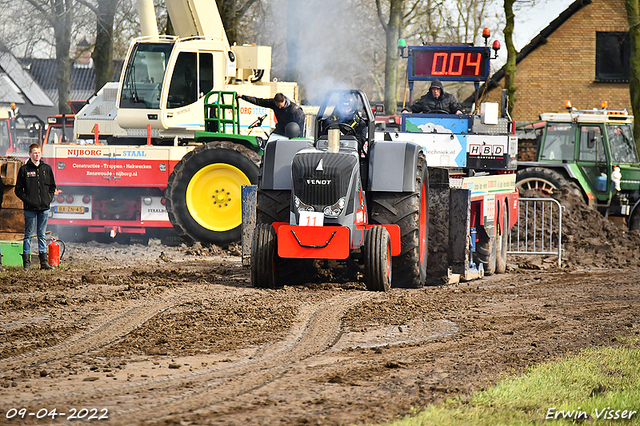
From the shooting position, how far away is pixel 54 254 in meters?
11.0

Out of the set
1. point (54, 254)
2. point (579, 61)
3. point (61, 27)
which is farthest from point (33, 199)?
point (579, 61)

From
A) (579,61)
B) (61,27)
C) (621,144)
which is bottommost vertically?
(621,144)

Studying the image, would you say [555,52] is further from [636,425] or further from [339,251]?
[636,425]

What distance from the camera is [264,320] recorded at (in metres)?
7.05

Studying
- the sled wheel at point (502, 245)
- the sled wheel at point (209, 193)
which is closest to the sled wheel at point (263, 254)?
the sled wheel at point (209, 193)

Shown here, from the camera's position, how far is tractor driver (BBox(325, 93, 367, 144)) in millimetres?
9234

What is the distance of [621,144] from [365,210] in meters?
9.63

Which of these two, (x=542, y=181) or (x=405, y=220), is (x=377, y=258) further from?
(x=542, y=181)

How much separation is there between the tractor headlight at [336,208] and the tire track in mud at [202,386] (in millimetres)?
1858

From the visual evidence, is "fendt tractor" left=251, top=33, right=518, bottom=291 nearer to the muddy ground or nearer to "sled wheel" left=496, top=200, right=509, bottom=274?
the muddy ground

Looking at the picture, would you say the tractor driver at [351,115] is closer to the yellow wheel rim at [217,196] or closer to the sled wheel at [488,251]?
the sled wheel at [488,251]

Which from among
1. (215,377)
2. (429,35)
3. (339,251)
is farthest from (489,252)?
(429,35)

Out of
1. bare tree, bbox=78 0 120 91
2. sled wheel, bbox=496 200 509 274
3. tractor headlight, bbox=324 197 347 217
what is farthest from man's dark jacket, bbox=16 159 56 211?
bare tree, bbox=78 0 120 91

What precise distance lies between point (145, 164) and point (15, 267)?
282cm
